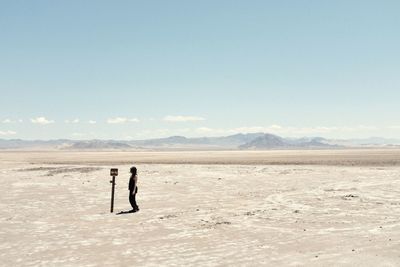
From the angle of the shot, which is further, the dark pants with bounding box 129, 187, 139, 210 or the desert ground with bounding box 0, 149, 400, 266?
the dark pants with bounding box 129, 187, 139, 210

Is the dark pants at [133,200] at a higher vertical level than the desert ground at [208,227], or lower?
higher

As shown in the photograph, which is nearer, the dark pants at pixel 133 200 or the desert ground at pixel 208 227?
the desert ground at pixel 208 227

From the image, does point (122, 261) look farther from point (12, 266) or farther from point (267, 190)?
point (267, 190)

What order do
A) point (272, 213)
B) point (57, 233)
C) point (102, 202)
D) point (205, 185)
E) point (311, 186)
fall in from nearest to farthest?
point (57, 233)
point (272, 213)
point (102, 202)
point (311, 186)
point (205, 185)

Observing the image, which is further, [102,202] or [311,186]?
[311,186]

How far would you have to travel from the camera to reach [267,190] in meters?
27.2

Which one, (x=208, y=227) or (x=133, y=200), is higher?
(x=133, y=200)

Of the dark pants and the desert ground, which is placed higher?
the dark pants

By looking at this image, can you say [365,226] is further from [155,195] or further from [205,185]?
Answer: [205,185]

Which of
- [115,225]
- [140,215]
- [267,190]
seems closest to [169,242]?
[115,225]

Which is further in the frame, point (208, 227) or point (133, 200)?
point (133, 200)

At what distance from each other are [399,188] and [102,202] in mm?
16714

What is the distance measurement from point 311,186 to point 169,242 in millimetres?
17429

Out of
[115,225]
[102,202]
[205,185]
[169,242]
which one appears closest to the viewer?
[169,242]
